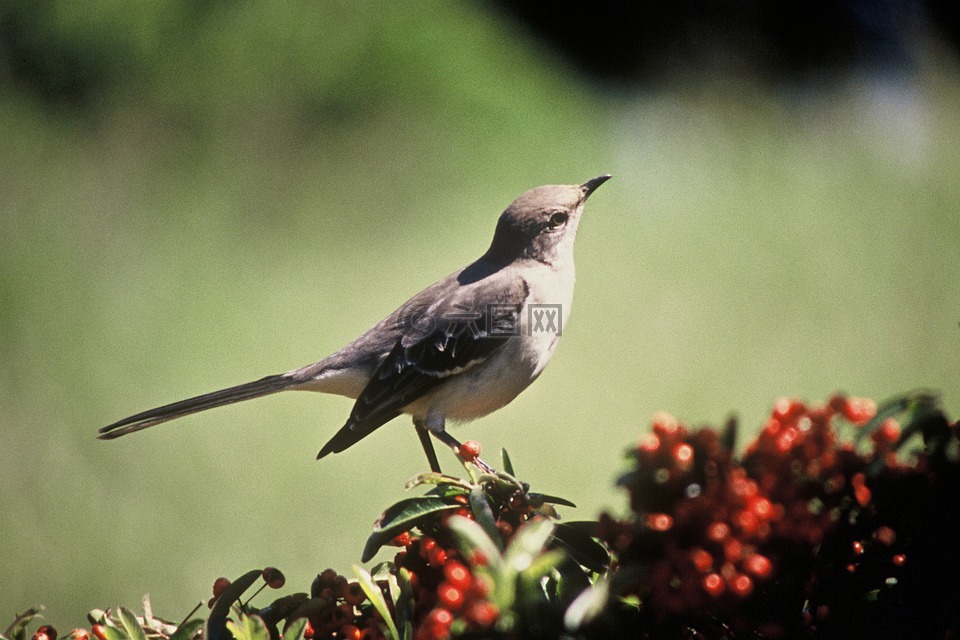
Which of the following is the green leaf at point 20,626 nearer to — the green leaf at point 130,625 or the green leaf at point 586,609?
the green leaf at point 130,625

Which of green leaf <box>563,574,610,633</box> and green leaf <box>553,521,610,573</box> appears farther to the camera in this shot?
green leaf <box>553,521,610,573</box>

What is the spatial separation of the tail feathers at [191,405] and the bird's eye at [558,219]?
1.05 metres

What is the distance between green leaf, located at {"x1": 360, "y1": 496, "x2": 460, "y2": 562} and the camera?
1.38 m

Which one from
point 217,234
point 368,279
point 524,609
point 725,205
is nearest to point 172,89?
point 217,234

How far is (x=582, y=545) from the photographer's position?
1.44 meters

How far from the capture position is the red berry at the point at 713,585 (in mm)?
1081

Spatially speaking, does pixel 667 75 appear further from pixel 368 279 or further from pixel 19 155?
pixel 19 155

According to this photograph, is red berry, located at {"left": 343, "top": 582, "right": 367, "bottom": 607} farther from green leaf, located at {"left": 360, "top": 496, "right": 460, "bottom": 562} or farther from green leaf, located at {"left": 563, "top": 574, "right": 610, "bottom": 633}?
green leaf, located at {"left": 563, "top": 574, "right": 610, "bottom": 633}

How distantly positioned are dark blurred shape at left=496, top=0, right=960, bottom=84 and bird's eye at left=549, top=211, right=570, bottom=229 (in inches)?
152

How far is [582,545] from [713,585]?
15.0 inches

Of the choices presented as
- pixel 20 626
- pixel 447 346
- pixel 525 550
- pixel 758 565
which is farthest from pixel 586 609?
pixel 447 346

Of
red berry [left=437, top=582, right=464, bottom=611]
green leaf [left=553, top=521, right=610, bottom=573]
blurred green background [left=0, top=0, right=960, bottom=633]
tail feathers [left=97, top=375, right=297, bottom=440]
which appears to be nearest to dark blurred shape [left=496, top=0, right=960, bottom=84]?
blurred green background [left=0, top=0, right=960, bottom=633]

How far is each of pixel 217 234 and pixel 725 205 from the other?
345cm

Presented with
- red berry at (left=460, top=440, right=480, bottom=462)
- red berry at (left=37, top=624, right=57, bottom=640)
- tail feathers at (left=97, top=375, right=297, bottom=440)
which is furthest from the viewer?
tail feathers at (left=97, top=375, right=297, bottom=440)
